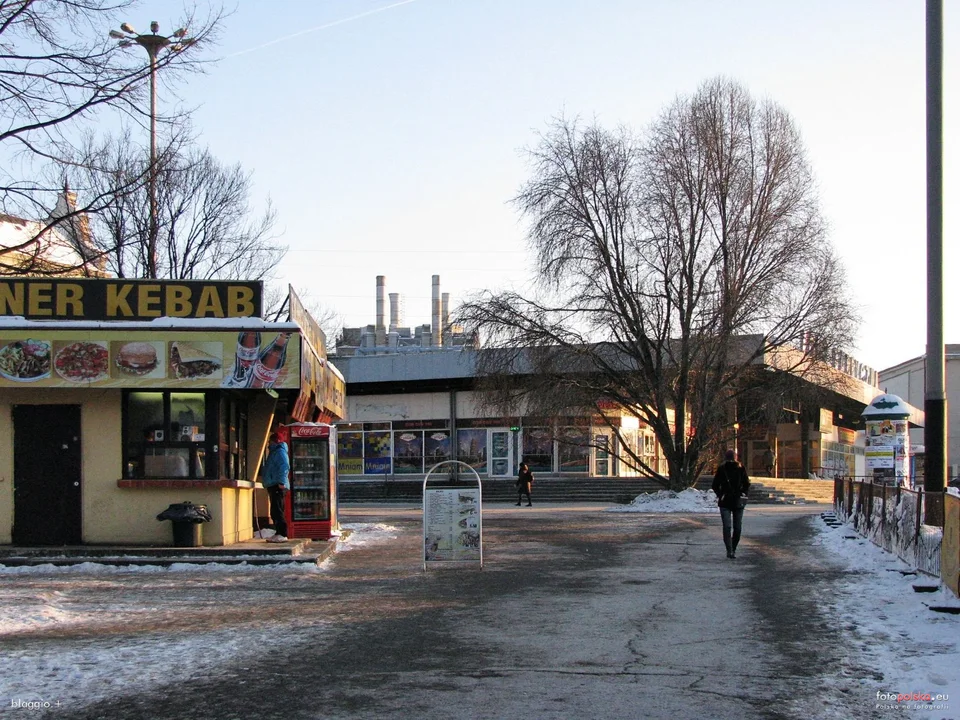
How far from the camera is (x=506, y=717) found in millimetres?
6777

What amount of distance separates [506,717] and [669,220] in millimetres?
31496

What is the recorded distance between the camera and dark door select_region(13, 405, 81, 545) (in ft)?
54.9

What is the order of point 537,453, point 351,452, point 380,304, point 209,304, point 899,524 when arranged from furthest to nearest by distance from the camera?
point 380,304 → point 351,452 → point 537,453 → point 209,304 → point 899,524

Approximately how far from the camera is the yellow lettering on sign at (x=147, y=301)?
16938 millimetres

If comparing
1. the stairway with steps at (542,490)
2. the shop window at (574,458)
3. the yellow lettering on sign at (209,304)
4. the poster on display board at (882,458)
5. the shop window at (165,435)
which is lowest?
the stairway with steps at (542,490)

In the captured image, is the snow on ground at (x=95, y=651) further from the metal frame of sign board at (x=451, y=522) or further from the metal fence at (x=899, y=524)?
the metal fence at (x=899, y=524)

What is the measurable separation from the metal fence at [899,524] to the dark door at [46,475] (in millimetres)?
12221

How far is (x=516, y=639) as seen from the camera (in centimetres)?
964

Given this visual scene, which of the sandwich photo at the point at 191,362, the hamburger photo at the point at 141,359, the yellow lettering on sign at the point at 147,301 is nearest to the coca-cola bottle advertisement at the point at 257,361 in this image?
the sandwich photo at the point at 191,362

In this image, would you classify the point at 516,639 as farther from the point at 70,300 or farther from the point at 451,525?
the point at 70,300

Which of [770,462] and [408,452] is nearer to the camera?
[408,452]

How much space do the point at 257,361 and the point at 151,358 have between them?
5.28ft

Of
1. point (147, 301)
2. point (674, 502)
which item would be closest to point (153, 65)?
point (147, 301)

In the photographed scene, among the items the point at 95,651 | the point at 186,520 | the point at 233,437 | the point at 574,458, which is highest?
the point at 233,437
